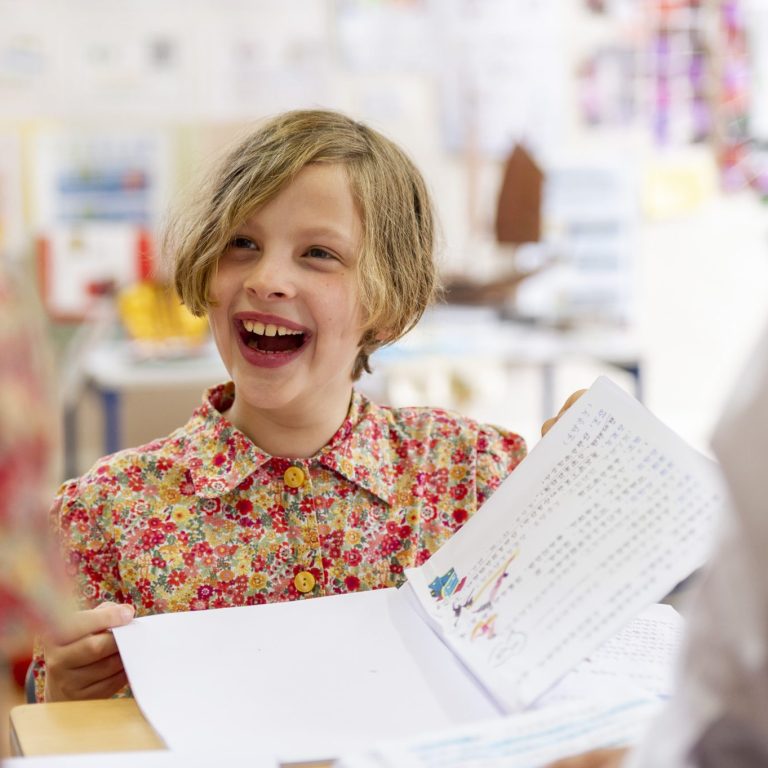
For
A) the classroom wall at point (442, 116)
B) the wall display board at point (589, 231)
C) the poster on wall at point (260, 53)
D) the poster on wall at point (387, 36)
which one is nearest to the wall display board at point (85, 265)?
the classroom wall at point (442, 116)

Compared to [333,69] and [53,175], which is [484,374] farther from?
[53,175]

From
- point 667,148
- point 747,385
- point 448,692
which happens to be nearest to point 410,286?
point 448,692

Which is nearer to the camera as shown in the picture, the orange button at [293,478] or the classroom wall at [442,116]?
the orange button at [293,478]

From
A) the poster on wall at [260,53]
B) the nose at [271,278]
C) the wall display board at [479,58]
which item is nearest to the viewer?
the nose at [271,278]

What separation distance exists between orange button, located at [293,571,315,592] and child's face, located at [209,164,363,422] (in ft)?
0.51

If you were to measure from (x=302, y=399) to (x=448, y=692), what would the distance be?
0.44 m

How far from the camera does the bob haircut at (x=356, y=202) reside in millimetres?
992

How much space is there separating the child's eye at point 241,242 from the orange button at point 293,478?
0.21 metres

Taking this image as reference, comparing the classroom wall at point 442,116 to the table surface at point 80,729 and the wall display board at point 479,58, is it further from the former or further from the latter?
the table surface at point 80,729

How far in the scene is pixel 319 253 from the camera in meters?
1.01

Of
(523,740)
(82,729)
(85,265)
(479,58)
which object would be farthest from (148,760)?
(479,58)

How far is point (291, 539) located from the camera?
100 centimetres

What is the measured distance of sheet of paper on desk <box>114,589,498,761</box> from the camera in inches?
24.0

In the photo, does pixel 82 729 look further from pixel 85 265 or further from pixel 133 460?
pixel 85 265
